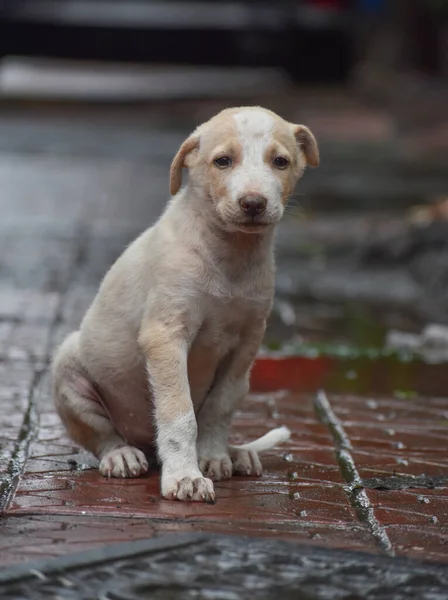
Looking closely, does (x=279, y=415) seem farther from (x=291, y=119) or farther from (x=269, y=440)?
(x=291, y=119)

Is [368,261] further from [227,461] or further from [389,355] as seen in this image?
[227,461]

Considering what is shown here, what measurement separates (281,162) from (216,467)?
106 centimetres

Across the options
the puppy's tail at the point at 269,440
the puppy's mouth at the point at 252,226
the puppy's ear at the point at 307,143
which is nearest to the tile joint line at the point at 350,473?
the puppy's tail at the point at 269,440

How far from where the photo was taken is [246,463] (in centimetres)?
486

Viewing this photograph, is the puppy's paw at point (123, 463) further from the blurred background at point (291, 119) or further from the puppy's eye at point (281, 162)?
the blurred background at point (291, 119)

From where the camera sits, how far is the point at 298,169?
481 cm

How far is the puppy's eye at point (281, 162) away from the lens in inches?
181

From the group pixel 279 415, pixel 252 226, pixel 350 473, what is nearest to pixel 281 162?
pixel 252 226

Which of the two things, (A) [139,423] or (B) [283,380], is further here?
(B) [283,380]

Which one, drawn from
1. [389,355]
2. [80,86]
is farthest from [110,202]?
[80,86]

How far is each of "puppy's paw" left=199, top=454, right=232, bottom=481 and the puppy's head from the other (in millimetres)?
803

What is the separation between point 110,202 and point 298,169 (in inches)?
303

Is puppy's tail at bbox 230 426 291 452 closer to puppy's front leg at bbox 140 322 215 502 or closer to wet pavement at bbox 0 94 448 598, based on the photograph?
wet pavement at bbox 0 94 448 598

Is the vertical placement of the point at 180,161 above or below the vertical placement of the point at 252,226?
above
